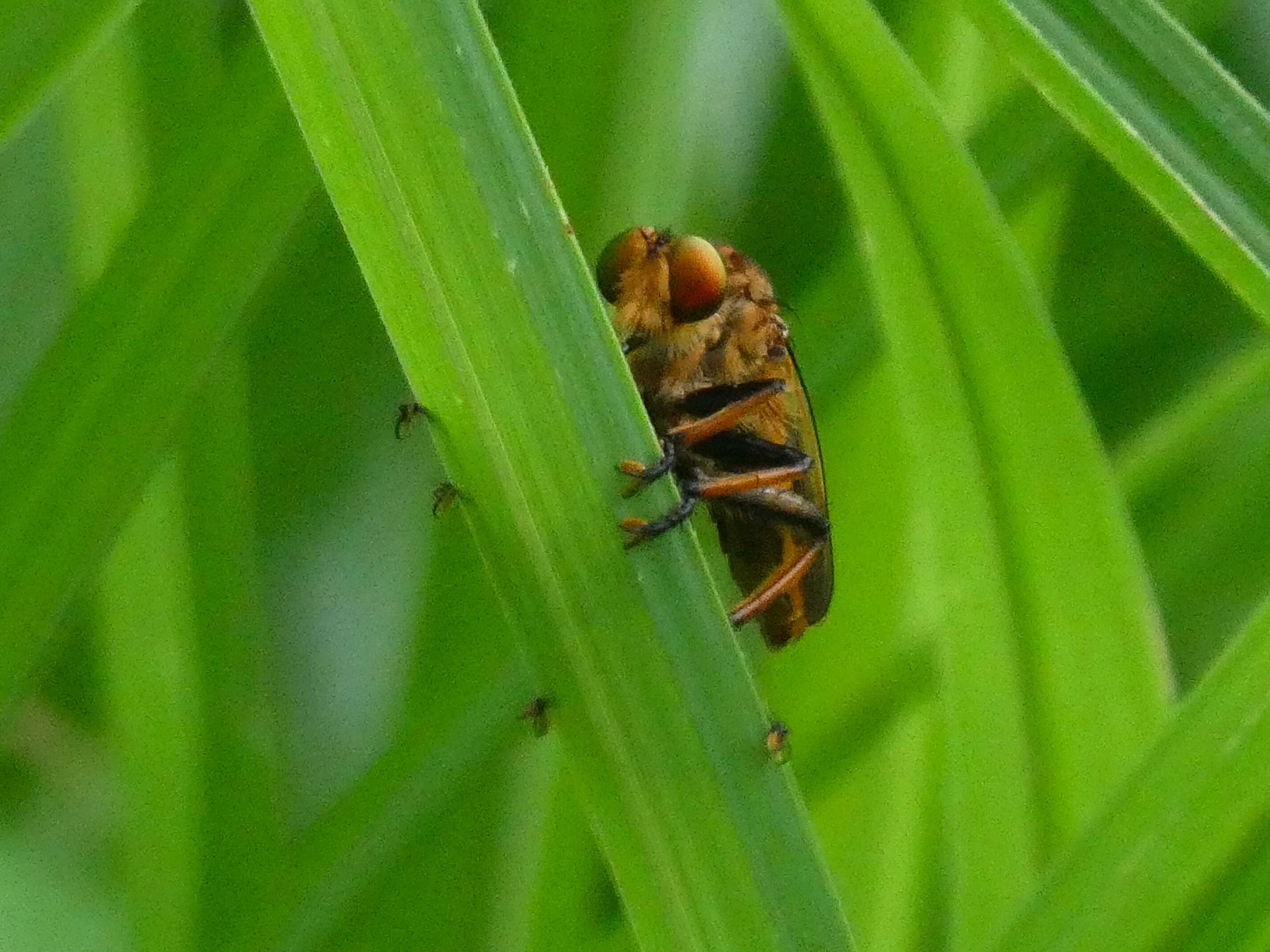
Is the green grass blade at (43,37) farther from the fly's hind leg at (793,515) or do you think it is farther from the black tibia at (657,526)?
Result: the fly's hind leg at (793,515)

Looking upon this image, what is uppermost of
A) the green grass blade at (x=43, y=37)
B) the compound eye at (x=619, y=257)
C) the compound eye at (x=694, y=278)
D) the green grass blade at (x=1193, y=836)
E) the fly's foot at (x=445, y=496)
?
the green grass blade at (x=43, y=37)

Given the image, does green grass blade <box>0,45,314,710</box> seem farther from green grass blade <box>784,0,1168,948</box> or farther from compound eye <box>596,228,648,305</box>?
green grass blade <box>784,0,1168,948</box>

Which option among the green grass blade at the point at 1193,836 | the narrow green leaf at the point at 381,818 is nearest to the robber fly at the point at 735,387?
the narrow green leaf at the point at 381,818

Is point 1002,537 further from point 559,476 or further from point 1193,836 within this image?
point 559,476

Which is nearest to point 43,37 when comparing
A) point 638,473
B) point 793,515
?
point 638,473

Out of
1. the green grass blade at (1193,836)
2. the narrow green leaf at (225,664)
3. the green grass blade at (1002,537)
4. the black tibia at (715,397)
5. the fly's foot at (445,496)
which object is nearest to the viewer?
the green grass blade at (1193,836)

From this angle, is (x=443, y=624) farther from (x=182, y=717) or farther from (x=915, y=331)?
(x=915, y=331)

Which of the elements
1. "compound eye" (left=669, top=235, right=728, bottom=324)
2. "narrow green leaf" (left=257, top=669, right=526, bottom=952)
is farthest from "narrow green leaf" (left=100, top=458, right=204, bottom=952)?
"compound eye" (left=669, top=235, right=728, bottom=324)
